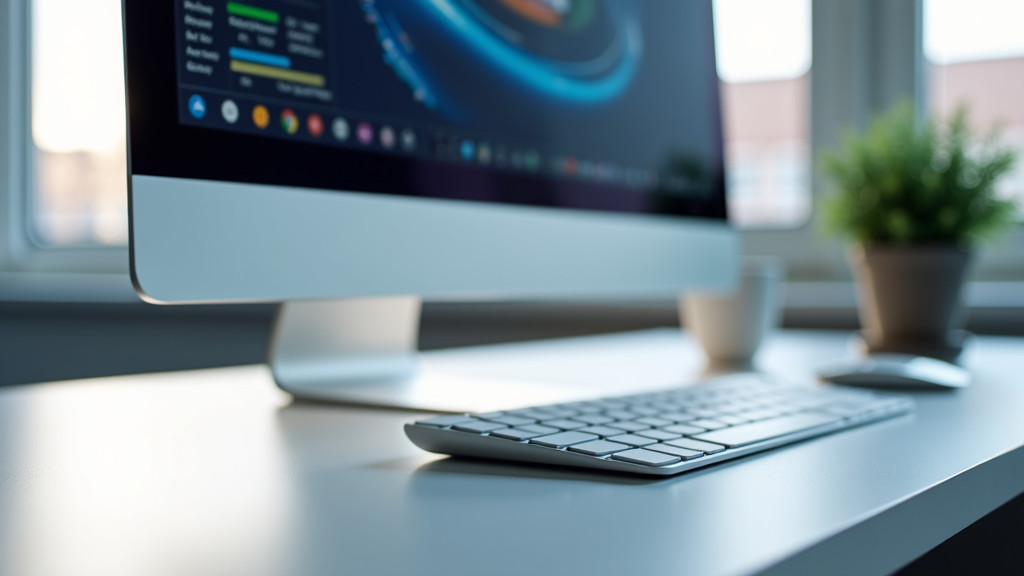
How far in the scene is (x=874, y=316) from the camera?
3.55 feet

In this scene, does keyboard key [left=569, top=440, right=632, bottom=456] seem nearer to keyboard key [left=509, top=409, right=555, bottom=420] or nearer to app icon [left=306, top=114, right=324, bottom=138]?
keyboard key [left=509, top=409, right=555, bottom=420]

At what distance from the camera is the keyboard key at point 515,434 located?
426 mm

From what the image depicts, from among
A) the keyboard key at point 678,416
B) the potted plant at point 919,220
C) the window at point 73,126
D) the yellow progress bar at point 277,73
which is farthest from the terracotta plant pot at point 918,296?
the window at point 73,126

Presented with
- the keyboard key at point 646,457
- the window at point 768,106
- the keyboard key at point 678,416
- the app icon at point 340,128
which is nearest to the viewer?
the keyboard key at point 646,457

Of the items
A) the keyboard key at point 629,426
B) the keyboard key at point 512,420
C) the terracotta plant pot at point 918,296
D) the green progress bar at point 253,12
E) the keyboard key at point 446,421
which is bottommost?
the keyboard key at point 629,426

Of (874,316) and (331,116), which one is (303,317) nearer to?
(331,116)

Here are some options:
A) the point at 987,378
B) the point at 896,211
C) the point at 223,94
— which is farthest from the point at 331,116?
the point at 896,211

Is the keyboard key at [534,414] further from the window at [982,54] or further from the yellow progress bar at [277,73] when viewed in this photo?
the window at [982,54]

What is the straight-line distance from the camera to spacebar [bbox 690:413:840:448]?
0.45 metres

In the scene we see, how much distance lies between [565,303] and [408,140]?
3.67 feet

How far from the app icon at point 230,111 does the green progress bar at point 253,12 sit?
0.05 meters

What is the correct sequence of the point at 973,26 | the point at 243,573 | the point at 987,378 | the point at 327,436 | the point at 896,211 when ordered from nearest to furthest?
the point at 243,573
the point at 327,436
the point at 987,378
the point at 896,211
the point at 973,26

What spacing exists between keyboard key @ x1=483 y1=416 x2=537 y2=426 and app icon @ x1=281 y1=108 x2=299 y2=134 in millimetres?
220

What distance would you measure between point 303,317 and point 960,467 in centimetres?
45
